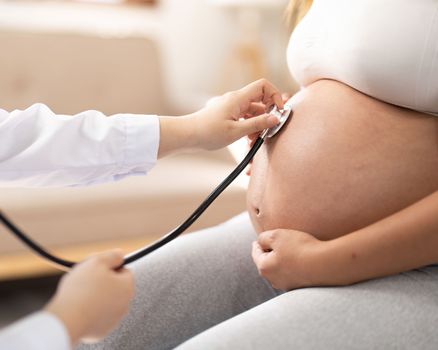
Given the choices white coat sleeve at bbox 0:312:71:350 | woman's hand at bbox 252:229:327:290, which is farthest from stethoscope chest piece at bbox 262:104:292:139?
white coat sleeve at bbox 0:312:71:350

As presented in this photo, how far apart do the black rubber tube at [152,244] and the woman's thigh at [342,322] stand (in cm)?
13

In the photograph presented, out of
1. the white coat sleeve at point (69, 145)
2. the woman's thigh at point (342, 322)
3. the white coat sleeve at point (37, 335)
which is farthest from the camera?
the white coat sleeve at point (69, 145)

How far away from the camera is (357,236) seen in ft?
2.40

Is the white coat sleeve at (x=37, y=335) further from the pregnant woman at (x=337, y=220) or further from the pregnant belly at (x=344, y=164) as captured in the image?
the pregnant belly at (x=344, y=164)

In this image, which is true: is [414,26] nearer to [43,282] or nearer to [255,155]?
[255,155]

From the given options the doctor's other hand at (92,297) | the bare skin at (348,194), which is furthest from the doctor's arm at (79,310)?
the bare skin at (348,194)

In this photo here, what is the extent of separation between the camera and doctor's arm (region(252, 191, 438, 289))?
0.71 metres

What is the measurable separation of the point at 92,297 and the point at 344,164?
39 centimetres

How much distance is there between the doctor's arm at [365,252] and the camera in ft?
2.32

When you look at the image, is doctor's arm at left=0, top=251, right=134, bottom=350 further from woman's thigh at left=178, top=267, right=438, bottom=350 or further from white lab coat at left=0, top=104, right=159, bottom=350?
white lab coat at left=0, top=104, right=159, bottom=350

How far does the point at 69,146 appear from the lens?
83 centimetres

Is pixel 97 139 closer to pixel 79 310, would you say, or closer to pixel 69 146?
pixel 69 146

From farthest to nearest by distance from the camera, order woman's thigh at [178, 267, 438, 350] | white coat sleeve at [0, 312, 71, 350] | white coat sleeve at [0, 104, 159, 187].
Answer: white coat sleeve at [0, 104, 159, 187] → woman's thigh at [178, 267, 438, 350] → white coat sleeve at [0, 312, 71, 350]

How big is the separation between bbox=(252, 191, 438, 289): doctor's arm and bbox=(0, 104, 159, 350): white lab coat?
0.25 meters
